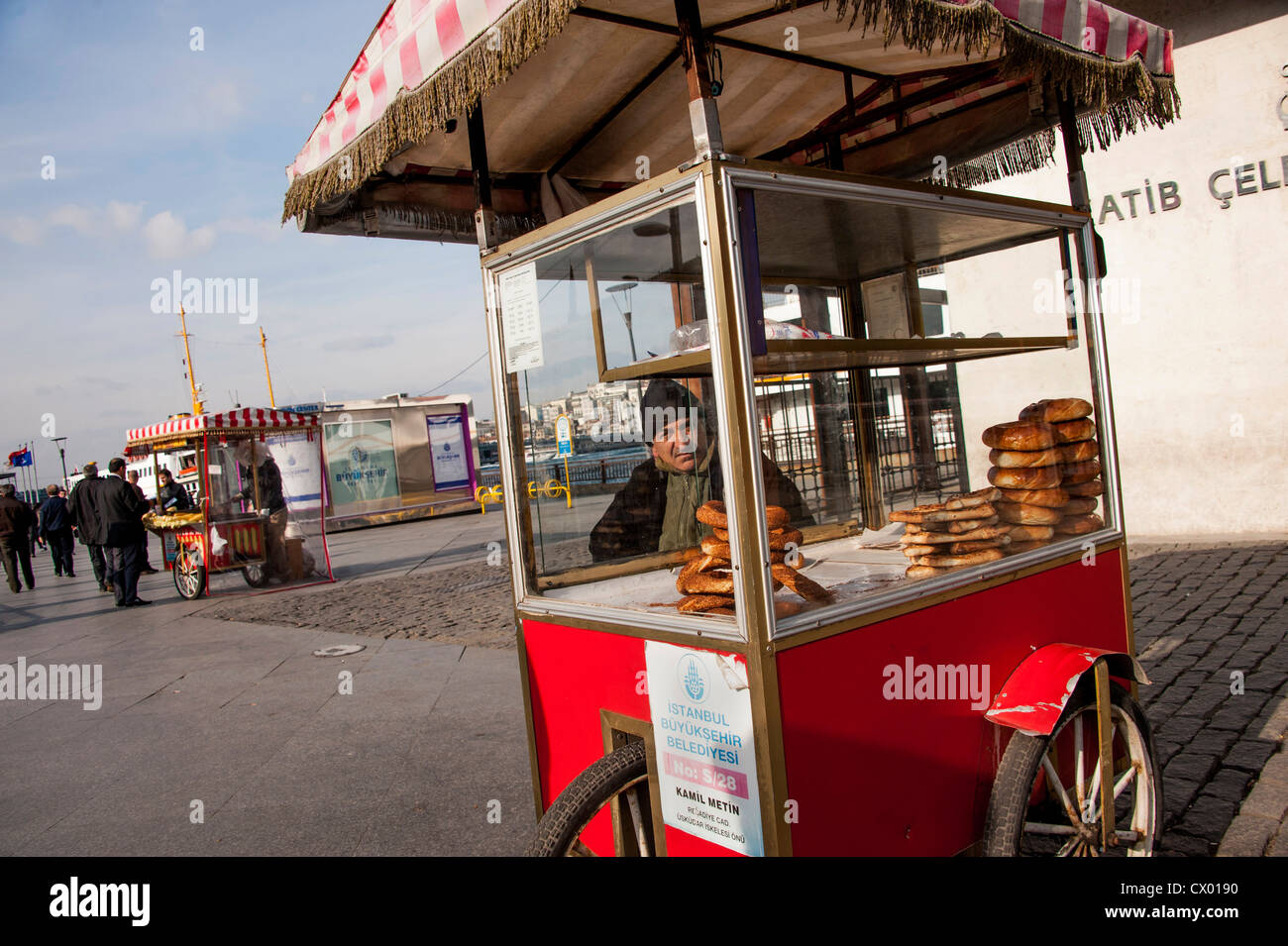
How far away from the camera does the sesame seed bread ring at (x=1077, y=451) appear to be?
3.24m

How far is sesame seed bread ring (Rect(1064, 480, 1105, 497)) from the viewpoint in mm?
3238

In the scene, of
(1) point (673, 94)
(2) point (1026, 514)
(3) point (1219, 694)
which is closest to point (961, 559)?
(2) point (1026, 514)

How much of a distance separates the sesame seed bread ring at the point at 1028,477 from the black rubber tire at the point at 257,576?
12.1 metres

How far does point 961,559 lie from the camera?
2.86 meters

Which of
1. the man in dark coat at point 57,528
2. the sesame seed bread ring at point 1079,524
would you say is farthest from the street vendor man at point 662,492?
the man in dark coat at point 57,528

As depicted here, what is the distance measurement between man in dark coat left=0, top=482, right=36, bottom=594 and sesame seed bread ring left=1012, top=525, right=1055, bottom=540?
17.5 m

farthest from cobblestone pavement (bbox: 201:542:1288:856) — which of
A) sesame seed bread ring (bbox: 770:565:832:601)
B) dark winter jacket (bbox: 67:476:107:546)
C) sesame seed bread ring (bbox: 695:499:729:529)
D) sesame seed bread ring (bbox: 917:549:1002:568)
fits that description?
dark winter jacket (bbox: 67:476:107:546)

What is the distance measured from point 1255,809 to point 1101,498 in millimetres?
1337

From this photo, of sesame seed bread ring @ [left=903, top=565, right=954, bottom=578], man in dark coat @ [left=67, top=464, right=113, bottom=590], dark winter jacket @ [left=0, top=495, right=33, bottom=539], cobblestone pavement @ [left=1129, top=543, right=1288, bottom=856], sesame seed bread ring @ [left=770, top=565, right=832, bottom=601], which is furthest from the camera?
dark winter jacket @ [left=0, top=495, right=33, bottom=539]

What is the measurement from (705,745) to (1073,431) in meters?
1.94

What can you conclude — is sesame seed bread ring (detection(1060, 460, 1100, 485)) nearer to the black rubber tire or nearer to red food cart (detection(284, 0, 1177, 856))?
red food cart (detection(284, 0, 1177, 856))

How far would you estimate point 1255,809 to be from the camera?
3.39 m

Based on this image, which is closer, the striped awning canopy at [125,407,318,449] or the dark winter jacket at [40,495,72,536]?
the striped awning canopy at [125,407,318,449]
